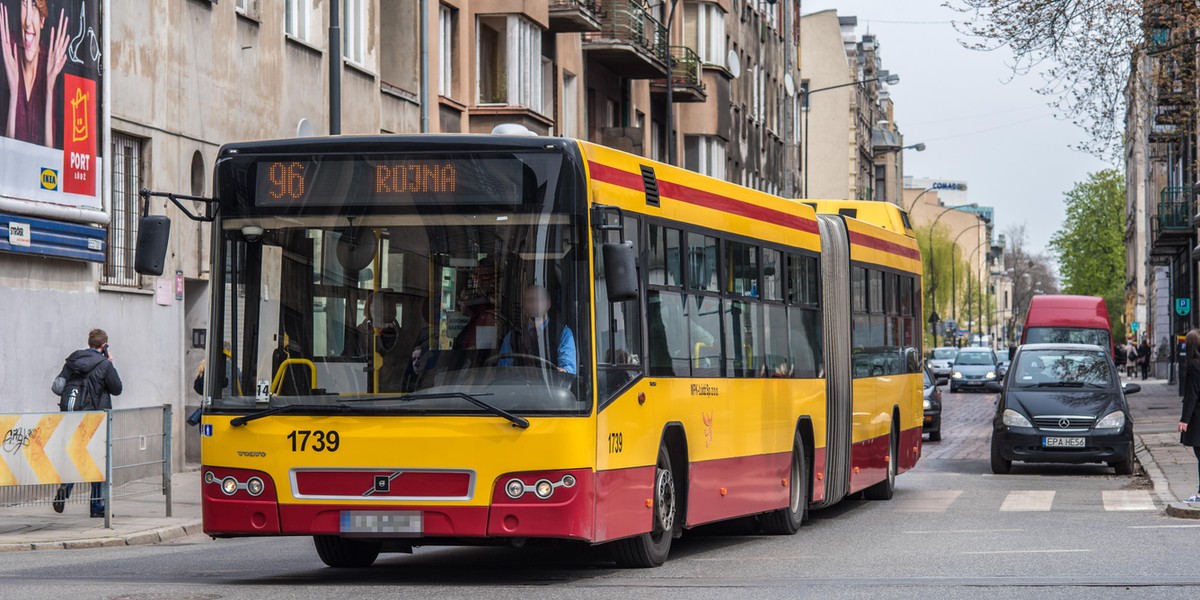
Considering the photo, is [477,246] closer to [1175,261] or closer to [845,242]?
[845,242]

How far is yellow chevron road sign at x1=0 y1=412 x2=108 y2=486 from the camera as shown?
52.1ft

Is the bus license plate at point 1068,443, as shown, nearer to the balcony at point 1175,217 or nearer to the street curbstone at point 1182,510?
the street curbstone at point 1182,510

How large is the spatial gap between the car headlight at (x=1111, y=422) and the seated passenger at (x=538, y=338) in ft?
47.9

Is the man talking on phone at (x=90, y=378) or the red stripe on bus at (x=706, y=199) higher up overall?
the red stripe on bus at (x=706, y=199)

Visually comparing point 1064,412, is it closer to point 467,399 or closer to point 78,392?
point 78,392

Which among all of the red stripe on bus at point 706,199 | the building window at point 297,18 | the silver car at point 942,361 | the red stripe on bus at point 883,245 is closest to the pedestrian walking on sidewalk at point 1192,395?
the red stripe on bus at point 883,245

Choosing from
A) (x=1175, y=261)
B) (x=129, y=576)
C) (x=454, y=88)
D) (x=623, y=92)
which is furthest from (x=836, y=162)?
(x=129, y=576)

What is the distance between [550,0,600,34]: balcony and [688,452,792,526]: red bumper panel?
23297 mm

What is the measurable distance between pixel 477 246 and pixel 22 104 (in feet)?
36.3

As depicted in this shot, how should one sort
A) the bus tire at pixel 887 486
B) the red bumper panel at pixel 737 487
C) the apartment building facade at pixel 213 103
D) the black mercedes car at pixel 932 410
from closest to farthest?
the red bumper panel at pixel 737 487 < the bus tire at pixel 887 486 < the apartment building facade at pixel 213 103 < the black mercedes car at pixel 932 410

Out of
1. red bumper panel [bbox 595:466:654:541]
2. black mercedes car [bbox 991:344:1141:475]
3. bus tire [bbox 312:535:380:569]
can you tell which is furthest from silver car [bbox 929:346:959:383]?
red bumper panel [bbox 595:466:654:541]

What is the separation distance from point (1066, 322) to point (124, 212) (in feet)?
101

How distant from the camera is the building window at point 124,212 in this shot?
22.9 meters

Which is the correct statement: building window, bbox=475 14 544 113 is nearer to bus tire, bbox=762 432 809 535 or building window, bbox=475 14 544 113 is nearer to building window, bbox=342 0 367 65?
building window, bbox=342 0 367 65
